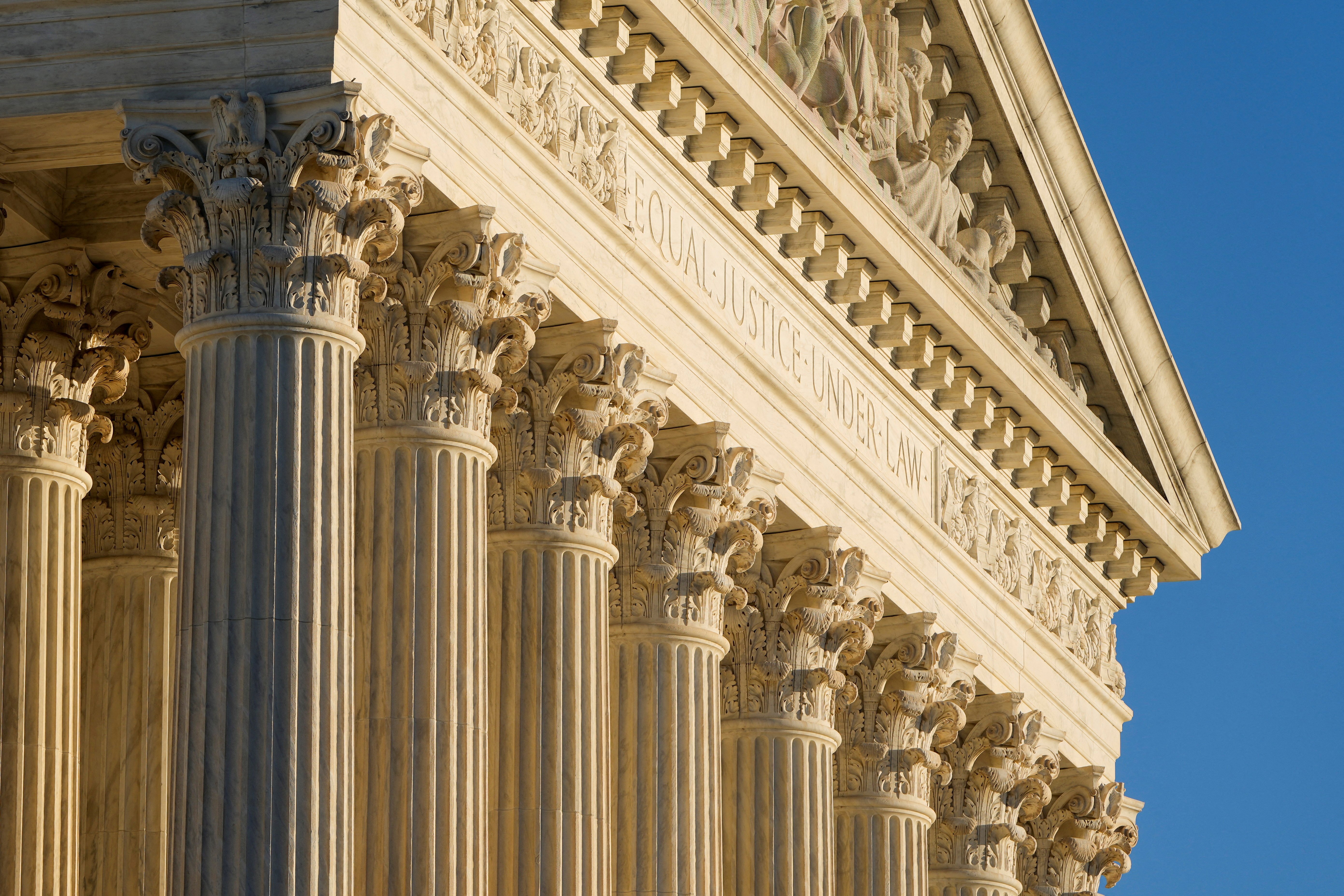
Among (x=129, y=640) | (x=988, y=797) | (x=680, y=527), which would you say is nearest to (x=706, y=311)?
(x=680, y=527)

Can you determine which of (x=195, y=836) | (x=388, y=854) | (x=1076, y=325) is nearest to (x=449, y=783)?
(x=388, y=854)

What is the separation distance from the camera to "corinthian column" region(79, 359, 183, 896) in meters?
32.9

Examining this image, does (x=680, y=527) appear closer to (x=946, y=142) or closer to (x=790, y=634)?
(x=790, y=634)

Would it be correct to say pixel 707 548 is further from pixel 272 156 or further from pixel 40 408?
pixel 272 156

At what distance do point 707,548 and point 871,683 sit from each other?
7.44 metres

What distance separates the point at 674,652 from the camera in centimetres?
3409

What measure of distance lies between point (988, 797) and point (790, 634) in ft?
29.4

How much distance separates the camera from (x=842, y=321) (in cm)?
3844

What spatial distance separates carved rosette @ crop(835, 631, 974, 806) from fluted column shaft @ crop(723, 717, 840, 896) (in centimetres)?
284

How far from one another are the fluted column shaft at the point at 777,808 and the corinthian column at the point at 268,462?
12653mm

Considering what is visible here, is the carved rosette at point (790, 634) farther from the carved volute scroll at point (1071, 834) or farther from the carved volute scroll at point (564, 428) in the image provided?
the carved volute scroll at point (1071, 834)

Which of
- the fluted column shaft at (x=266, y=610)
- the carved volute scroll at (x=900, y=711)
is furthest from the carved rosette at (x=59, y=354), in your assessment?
the carved volute scroll at (x=900, y=711)

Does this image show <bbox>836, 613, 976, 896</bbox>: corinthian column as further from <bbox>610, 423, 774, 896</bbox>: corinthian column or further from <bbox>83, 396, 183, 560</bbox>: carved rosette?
<bbox>83, 396, 183, 560</bbox>: carved rosette

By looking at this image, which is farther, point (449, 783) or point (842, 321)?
point (842, 321)
